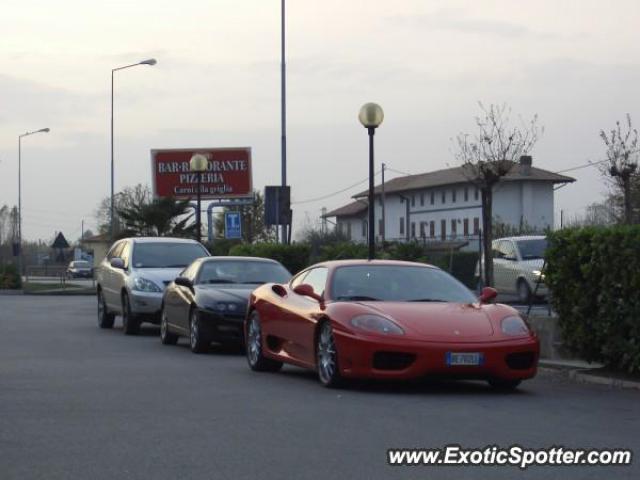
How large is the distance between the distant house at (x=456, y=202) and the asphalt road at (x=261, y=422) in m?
64.8

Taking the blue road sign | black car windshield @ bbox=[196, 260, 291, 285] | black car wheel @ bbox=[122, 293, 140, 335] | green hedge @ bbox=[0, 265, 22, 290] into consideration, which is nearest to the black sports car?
black car windshield @ bbox=[196, 260, 291, 285]

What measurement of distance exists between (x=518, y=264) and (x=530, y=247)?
0.84 m

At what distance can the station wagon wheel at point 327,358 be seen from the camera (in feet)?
42.9

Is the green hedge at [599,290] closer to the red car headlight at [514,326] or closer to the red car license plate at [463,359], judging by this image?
the red car headlight at [514,326]

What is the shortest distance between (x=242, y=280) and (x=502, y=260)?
11.1m

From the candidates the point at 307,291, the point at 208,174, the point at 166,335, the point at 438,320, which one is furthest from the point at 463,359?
the point at 208,174

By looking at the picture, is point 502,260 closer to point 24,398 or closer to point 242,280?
point 242,280

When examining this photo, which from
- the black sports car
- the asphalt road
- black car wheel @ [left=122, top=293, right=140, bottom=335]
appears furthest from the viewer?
black car wheel @ [left=122, top=293, right=140, bottom=335]

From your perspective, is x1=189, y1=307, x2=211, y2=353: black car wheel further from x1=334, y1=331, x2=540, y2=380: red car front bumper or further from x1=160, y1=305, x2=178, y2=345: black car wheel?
x1=334, y1=331, x2=540, y2=380: red car front bumper

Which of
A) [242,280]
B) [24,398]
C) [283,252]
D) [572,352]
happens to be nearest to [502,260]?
[283,252]

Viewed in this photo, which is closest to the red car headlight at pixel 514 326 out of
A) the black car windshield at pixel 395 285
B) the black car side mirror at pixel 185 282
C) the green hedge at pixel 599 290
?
the black car windshield at pixel 395 285

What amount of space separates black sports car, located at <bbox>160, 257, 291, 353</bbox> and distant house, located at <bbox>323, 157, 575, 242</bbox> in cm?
5848

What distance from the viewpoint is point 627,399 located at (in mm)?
12742

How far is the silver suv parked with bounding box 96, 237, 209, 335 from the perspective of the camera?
75.0ft
